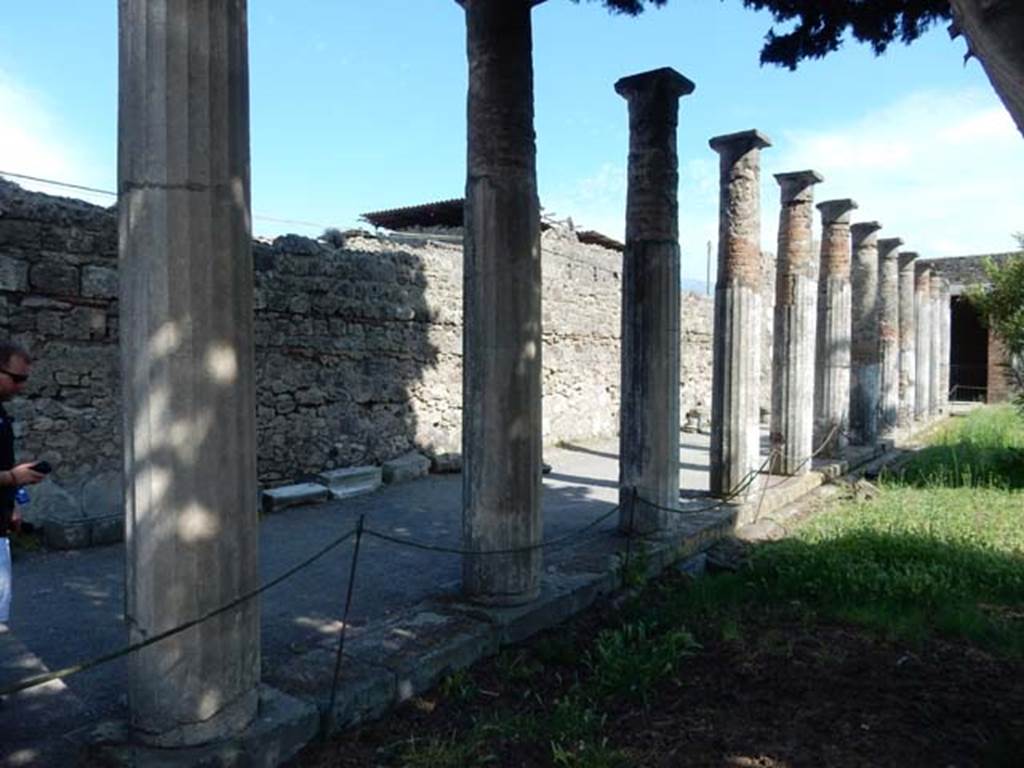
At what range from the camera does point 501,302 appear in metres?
4.11

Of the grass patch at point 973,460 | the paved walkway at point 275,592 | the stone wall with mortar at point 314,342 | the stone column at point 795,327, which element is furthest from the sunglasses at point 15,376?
the grass patch at point 973,460

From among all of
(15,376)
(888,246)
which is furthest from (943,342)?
(15,376)

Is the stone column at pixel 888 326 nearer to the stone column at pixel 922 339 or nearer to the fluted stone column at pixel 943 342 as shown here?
the stone column at pixel 922 339

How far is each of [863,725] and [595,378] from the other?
35.0 ft

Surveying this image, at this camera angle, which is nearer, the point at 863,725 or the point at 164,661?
the point at 164,661

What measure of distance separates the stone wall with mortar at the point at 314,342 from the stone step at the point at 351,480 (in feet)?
0.96

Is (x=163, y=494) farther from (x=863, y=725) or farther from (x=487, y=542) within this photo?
(x=863, y=725)

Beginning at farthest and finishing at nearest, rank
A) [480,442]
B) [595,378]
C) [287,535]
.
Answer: [595,378], [287,535], [480,442]

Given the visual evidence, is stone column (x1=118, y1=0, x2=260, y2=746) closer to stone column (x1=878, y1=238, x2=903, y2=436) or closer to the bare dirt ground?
the bare dirt ground

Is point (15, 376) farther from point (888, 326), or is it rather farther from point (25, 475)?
point (888, 326)

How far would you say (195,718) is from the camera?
264cm

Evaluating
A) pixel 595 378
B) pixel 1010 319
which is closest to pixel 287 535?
pixel 595 378

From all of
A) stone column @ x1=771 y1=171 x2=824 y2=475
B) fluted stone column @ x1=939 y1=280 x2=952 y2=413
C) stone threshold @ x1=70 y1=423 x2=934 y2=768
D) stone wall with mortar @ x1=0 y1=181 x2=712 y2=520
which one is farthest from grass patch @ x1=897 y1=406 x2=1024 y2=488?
fluted stone column @ x1=939 y1=280 x2=952 y2=413

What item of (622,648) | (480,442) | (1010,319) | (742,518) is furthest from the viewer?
(1010,319)
